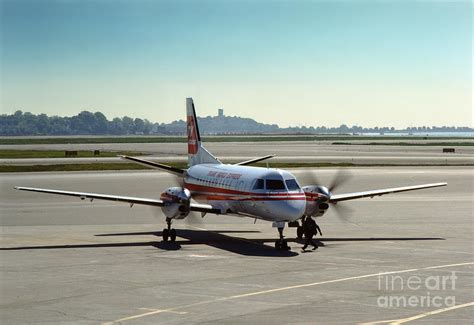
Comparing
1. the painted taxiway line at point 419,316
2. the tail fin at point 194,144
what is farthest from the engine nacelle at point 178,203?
the painted taxiway line at point 419,316

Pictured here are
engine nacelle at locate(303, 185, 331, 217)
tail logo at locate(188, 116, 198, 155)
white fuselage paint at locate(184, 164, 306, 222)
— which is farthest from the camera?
tail logo at locate(188, 116, 198, 155)

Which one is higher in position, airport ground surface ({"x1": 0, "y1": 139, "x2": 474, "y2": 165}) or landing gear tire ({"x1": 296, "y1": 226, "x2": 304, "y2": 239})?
airport ground surface ({"x1": 0, "y1": 139, "x2": 474, "y2": 165})

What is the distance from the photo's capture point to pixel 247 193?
32031mm

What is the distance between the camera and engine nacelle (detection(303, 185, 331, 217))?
33.2 meters

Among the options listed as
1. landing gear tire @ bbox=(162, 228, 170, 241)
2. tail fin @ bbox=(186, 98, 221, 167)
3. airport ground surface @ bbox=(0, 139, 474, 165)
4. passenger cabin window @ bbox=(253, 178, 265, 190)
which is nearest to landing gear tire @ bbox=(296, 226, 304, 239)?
passenger cabin window @ bbox=(253, 178, 265, 190)

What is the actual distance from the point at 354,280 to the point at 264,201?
26.8ft

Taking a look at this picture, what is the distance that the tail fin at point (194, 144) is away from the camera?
41.2 metres

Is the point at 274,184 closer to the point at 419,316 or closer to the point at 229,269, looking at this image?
the point at 229,269

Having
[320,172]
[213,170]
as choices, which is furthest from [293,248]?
[320,172]

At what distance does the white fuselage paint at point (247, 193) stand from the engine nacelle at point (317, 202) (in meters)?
1.96

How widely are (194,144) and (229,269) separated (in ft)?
57.0

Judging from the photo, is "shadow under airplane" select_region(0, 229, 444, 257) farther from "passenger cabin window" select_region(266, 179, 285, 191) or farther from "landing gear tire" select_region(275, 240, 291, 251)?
"passenger cabin window" select_region(266, 179, 285, 191)

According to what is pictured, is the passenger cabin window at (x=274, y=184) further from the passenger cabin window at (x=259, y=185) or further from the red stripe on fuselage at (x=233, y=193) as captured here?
the red stripe on fuselage at (x=233, y=193)

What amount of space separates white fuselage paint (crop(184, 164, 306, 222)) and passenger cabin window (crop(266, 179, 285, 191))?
7 centimetres
